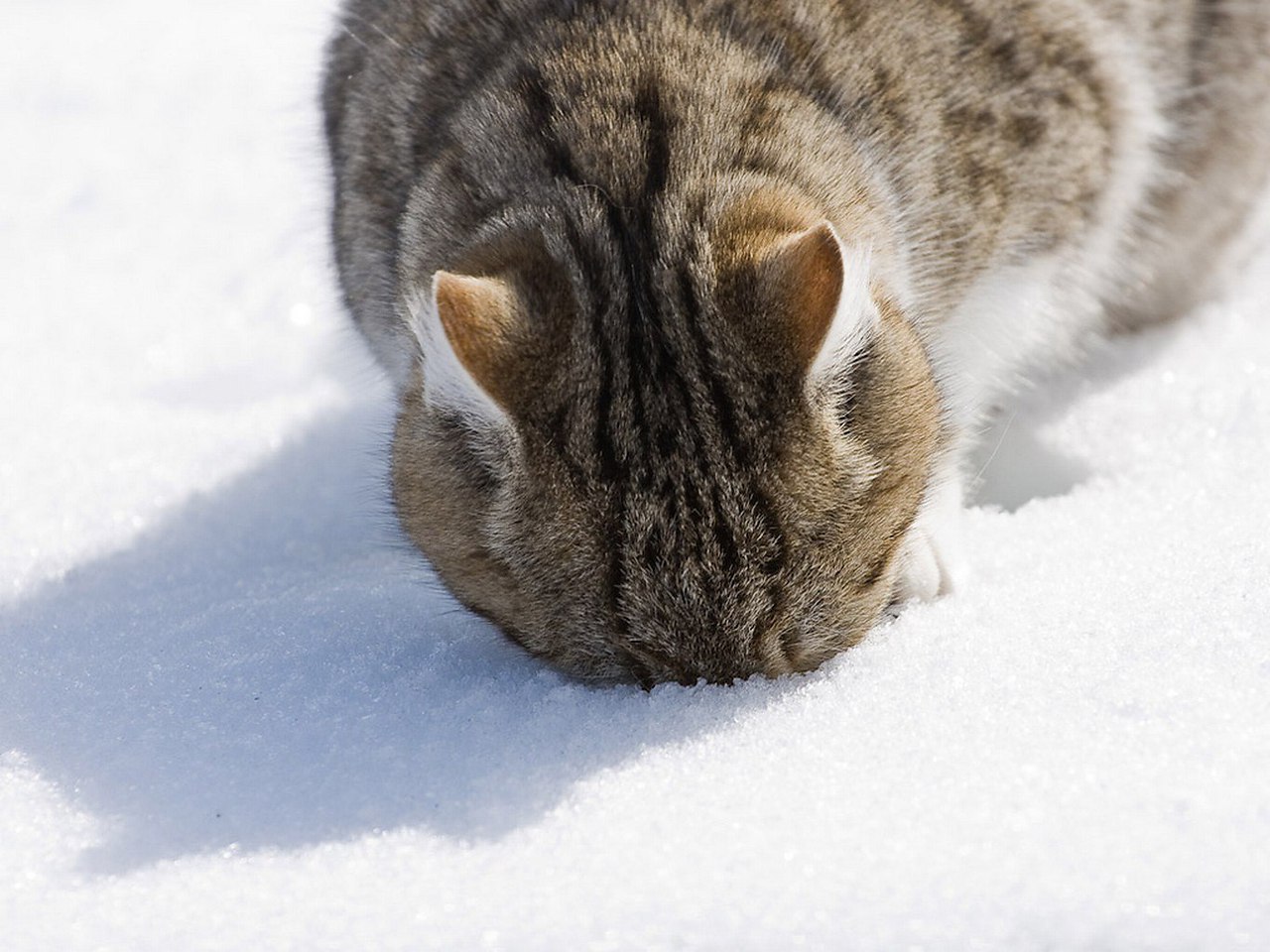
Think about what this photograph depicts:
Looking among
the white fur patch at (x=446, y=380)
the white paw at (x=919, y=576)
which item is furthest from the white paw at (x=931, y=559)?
the white fur patch at (x=446, y=380)

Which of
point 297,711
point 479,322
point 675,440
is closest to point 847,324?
point 675,440

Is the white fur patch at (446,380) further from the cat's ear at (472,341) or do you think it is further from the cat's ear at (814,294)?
the cat's ear at (814,294)

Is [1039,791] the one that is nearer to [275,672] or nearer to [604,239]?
[604,239]

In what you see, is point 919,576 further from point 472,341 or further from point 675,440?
point 472,341

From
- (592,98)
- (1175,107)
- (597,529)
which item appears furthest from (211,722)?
(1175,107)

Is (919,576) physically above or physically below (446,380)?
below

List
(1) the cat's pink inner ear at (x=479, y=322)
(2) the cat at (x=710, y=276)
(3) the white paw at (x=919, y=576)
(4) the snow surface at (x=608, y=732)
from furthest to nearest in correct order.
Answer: (3) the white paw at (x=919, y=576) < (2) the cat at (x=710, y=276) < (1) the cat's pink inner ear at (x=479, y=322) < (4) the snow surface at (x=608, y=732)

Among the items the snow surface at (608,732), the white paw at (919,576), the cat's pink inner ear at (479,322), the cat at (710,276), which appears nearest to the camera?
the snow surface at (608,732)
